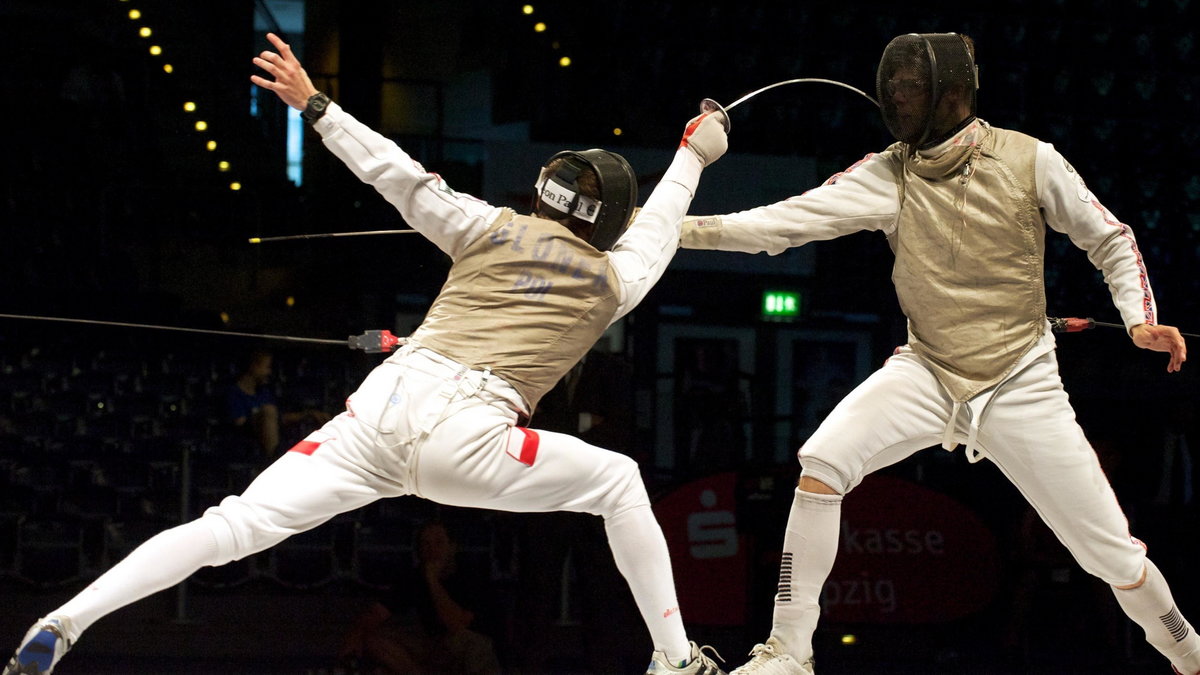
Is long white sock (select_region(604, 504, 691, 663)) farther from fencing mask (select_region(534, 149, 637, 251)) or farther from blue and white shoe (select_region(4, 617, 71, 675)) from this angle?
blue and white shoe (select_region(4, 617, 71, 675))

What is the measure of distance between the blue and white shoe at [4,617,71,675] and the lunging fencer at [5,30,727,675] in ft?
0.49

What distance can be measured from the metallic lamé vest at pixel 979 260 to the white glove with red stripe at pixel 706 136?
16.5 inches

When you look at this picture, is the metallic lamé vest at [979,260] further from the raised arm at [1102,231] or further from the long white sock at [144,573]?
the long white sock at [144,573]

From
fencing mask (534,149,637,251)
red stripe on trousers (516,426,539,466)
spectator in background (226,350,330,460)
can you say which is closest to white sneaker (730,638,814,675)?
red stripe on trousers (516,426,539,466)

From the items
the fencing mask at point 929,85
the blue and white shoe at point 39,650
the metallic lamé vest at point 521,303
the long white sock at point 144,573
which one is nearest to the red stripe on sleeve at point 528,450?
the metallic lamé vest at point 521,303

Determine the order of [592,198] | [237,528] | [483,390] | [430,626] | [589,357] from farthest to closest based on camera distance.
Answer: [589,357]
[430,626]
[592,198]
[483,390]
[237,528]

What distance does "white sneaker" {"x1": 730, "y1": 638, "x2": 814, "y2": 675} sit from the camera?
2543 mm

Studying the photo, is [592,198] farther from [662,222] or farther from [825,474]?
[825,474]

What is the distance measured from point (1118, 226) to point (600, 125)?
8.29 feet

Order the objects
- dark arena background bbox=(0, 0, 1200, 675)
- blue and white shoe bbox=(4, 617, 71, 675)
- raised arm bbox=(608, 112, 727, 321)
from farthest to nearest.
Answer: dark arena background bbox=(0, 0, 1200, 675) → raised arm bbox=(608, 112, 727, 321) → blue and white shoe bbox=(4, 617, 71, 675)

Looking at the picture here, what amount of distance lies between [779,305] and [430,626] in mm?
1705

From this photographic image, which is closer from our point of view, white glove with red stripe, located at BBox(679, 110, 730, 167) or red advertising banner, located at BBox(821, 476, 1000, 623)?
white glove with red stripe, located at BBox(679, 110, 730, 167)

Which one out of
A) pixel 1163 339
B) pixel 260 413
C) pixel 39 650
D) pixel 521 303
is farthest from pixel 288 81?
pixel 260 413

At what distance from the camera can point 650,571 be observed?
2.42 meters
